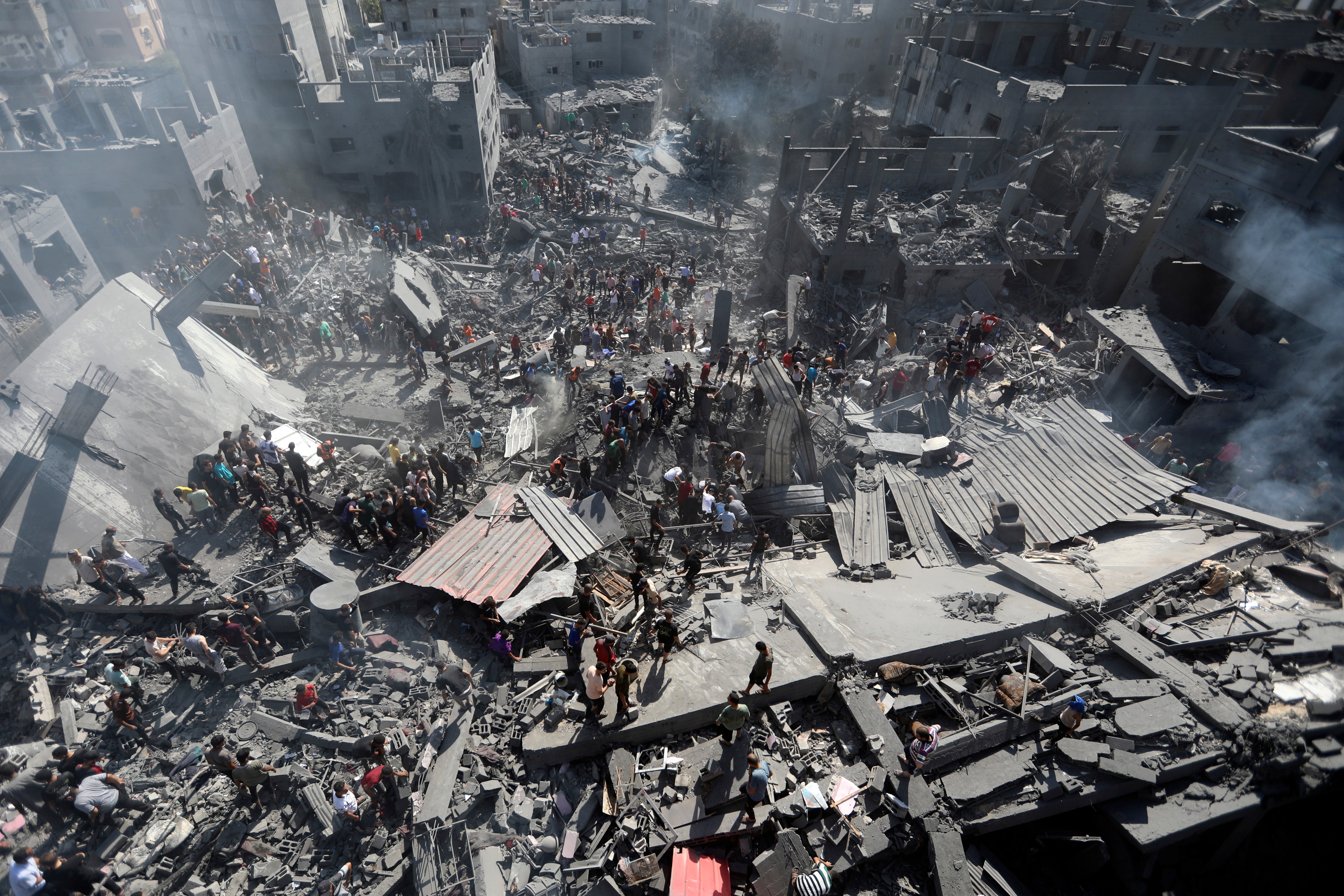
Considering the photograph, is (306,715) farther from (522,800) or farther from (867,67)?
(867,67)

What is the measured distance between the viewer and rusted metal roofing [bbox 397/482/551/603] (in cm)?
1130

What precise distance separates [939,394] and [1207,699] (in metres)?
8.85

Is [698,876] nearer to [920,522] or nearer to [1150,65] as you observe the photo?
[920,522]

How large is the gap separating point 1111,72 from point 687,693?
33.4 m

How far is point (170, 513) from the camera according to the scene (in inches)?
514

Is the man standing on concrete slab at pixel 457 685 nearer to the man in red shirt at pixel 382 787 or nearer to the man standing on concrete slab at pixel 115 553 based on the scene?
the man in red shirt at pixel 382 787

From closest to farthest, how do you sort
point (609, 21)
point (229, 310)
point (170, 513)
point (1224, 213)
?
1. point (170, 513)
2. point (1224, 213)
3. point (229, 310)
4. point (609, 21)

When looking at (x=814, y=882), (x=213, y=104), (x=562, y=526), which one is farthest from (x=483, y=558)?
(x=213, y=104)

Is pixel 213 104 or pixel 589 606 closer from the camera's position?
pixel 589 606

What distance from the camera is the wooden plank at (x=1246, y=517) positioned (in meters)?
11.3

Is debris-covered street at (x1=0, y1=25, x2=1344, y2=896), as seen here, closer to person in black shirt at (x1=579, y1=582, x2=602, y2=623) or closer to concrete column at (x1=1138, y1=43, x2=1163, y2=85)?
person in black shirt at (x1=579, y1=582, x2=602, y2=623)

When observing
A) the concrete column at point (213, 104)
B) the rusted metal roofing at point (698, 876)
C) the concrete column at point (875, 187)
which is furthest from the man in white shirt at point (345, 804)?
the concrete column at point (213, 104)

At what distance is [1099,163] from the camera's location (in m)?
22.3

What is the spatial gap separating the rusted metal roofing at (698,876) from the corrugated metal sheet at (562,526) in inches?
216
